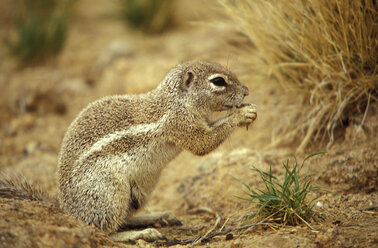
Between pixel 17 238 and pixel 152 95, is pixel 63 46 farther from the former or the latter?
pixel 17 238

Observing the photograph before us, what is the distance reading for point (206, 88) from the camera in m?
3.90

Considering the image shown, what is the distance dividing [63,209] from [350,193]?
2795 millimetres

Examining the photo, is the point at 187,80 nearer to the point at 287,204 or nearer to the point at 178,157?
the point at 287,204

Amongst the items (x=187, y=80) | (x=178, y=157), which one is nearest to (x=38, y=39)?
(x=178, y=157)

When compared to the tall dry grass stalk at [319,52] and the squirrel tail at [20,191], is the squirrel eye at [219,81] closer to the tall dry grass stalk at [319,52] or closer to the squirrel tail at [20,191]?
the tall dry grass stalk at [319,52]

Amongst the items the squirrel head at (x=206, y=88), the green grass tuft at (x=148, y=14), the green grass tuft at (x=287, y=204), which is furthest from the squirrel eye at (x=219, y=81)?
the green grass tuft at (x=148, y=14)

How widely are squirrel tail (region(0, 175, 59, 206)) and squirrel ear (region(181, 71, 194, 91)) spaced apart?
172 cm

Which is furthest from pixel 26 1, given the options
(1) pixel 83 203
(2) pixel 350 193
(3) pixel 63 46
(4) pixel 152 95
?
(2) pixel 350 193

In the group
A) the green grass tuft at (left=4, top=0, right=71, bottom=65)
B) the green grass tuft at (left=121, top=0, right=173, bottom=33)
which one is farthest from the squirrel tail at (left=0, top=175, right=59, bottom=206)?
the green grass tuft at (left=121, top=0, right=173, bottom=33)

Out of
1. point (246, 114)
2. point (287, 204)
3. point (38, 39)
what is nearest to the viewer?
point (287, 204)

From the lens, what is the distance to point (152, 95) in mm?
3996

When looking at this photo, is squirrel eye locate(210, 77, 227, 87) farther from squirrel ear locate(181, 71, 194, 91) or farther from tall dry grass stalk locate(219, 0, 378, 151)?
tall dry grass stalk locate(219, 0, 378, 151)

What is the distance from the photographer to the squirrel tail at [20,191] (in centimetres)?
363

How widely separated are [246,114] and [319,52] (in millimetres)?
1305
